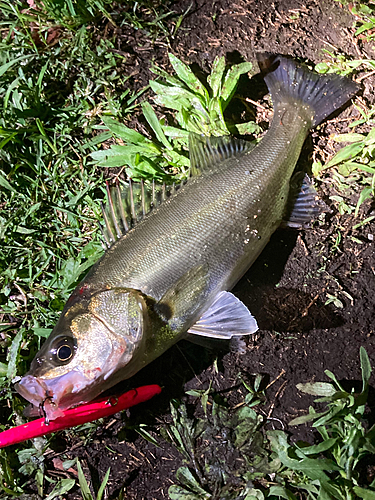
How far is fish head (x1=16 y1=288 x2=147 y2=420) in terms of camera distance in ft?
8.50

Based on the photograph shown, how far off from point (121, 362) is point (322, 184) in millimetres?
2280

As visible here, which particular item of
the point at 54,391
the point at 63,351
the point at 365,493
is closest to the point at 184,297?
the point at 63,351

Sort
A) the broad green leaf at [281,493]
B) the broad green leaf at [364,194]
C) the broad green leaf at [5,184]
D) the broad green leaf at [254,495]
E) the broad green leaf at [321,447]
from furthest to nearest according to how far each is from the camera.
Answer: the broad green leaf at [5,184] < the broad green leaf at [364,194] < the broad green leaf at [254,495] < the broad green leaf at [281,493] < the broad green leaf at [321,447]

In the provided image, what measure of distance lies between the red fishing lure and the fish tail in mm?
2587

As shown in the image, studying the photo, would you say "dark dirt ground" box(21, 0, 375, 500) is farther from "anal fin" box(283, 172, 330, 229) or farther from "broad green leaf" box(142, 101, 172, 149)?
"broad green leaf" box(142, 101, 172, 149)

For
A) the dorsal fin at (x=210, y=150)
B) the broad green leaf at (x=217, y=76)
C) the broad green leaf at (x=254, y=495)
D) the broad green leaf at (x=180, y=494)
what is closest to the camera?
the broad green leaf at (x=254, y=495)

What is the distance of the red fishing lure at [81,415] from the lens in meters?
2.88

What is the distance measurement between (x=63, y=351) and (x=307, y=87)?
111 inches

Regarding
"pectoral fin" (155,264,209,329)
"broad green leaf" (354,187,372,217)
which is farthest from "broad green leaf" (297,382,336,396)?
"broad green leaf" (354,187,372,217)

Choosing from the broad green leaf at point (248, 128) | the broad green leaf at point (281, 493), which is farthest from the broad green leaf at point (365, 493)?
the broad green leaf at point (248, 128)

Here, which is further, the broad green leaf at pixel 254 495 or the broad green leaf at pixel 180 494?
the broad green leaf at pixel 180 494

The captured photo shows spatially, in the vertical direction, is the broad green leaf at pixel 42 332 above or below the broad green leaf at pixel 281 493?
above

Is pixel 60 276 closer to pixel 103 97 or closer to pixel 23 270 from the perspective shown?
pixel 23 270

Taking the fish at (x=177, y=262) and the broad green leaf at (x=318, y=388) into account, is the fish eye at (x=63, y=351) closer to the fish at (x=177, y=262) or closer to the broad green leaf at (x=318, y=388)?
the fish at (x=177, y=262)
